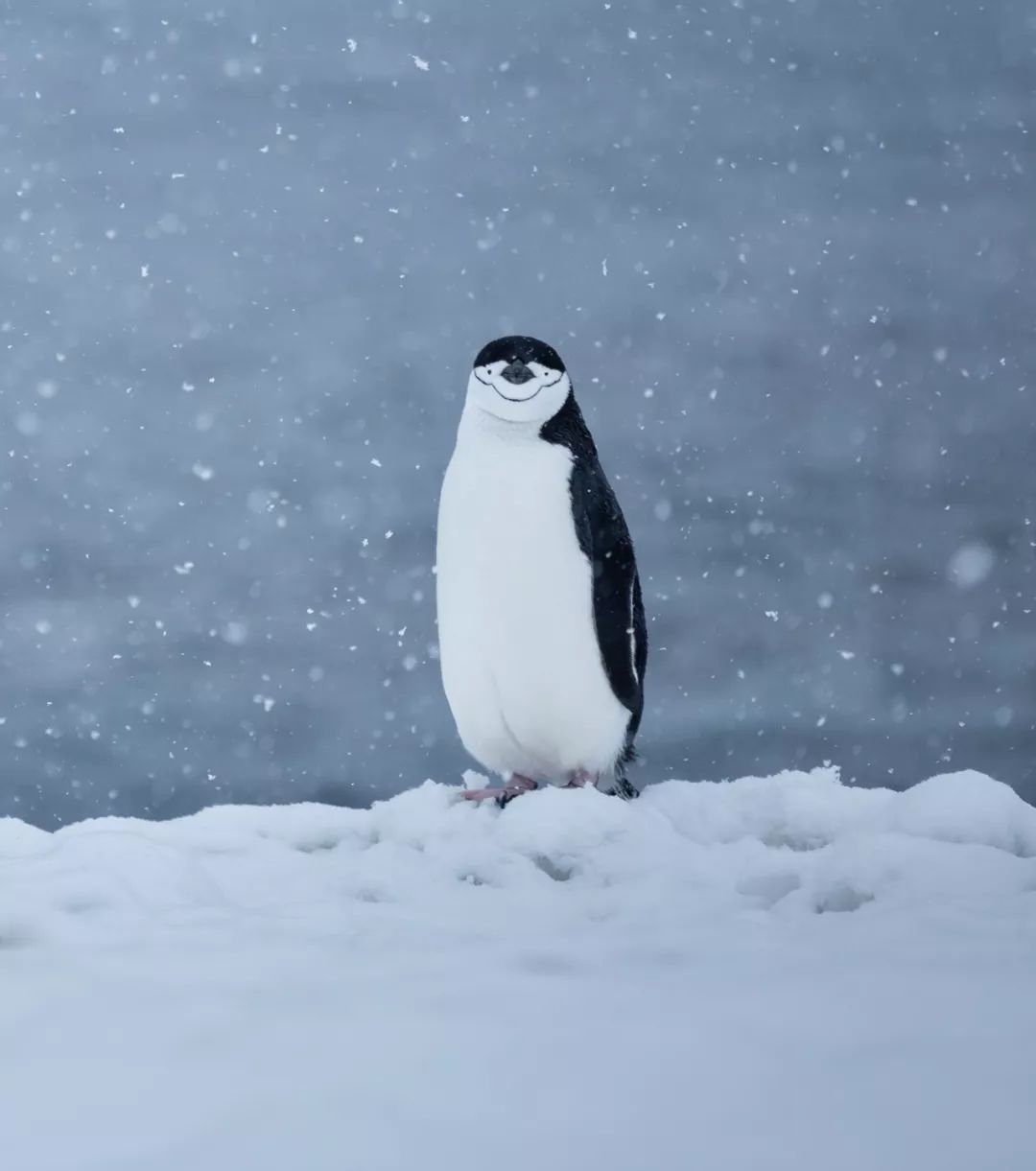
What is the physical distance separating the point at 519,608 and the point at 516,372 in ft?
1.54

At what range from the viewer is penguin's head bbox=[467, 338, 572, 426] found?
264 cm

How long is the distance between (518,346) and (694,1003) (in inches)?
62.1

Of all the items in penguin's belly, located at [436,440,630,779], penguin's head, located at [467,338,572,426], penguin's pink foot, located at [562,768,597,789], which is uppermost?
penguin's head, located at [467,338,572,426]

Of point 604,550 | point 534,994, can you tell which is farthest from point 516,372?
point 534,994

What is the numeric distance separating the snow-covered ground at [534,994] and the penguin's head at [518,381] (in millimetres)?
827

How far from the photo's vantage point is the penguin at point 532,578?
2.62 metres

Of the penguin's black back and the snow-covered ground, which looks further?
the penguin's black back

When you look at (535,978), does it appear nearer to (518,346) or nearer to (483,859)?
(483,859)

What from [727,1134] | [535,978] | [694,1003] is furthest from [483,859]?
[727,1134]

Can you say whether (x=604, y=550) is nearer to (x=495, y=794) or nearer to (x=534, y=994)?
(x=495, y=794)

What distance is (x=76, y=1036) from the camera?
1.33 m

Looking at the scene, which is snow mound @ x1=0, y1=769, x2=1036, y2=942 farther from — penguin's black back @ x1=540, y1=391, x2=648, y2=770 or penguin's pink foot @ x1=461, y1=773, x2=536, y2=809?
penguin's black back @ x1=540, y1=391, x2=648, y2=770

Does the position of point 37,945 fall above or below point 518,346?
below

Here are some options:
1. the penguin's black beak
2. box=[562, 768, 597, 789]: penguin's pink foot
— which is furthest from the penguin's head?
box=[562, 768, 597, 789]: penguin's pink foot
